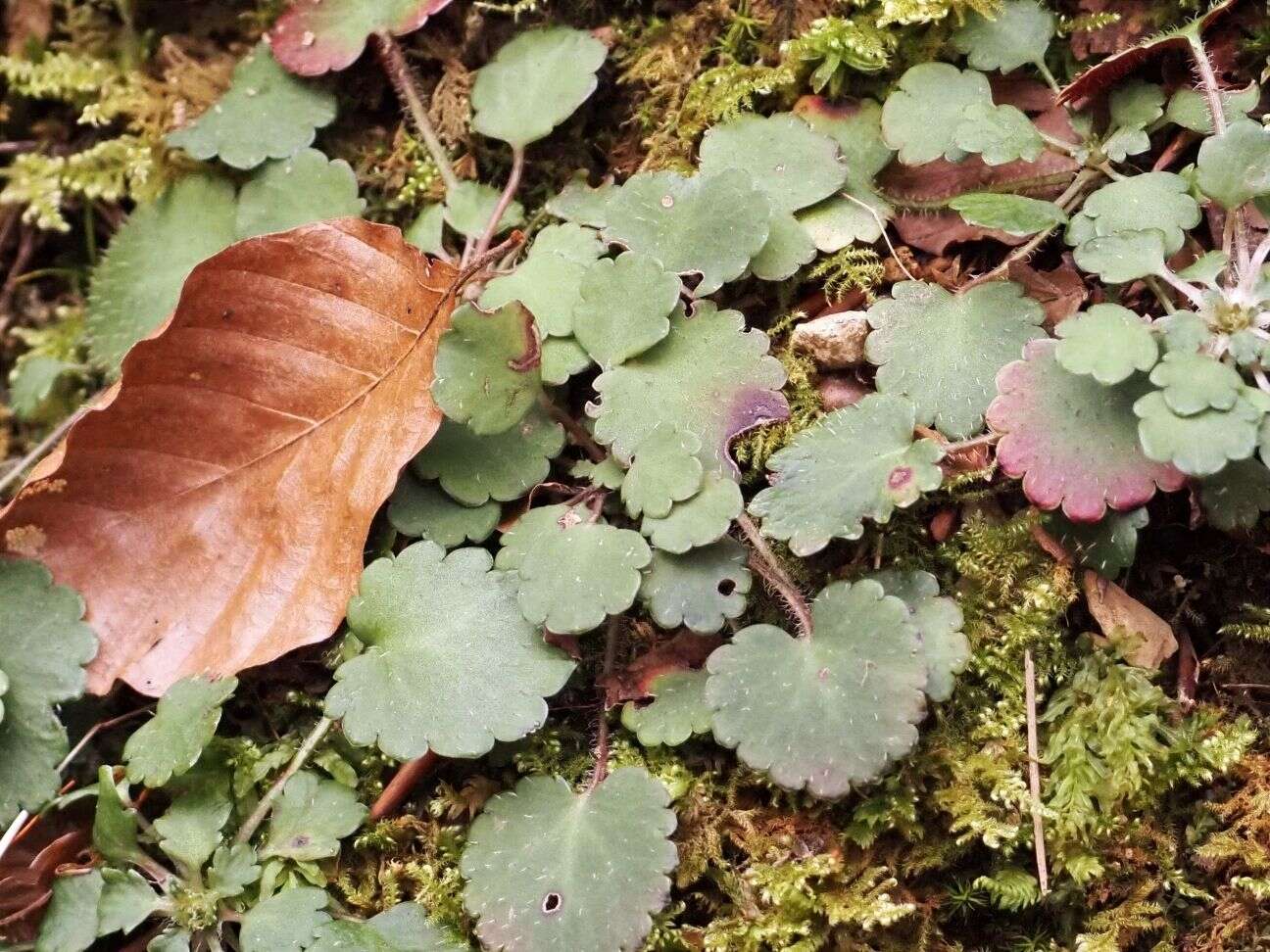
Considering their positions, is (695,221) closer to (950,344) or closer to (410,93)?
(950,344)

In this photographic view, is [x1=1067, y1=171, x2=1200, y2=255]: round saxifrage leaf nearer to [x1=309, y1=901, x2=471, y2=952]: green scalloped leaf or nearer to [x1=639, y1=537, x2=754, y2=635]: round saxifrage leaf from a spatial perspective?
[x1=639, y1=537, x2=754, y2=635]: round saxifrage leaf

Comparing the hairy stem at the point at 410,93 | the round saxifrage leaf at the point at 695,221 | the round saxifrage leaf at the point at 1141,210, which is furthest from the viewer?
the hairy stem at the point at 410,93

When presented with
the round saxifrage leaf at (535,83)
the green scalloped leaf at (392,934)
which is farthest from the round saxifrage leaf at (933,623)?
the round saxifrage leaf at (535,83)

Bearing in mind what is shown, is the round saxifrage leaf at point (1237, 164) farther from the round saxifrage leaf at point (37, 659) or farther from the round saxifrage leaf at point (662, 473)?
the round saxifrage leaf at point (37, 659)

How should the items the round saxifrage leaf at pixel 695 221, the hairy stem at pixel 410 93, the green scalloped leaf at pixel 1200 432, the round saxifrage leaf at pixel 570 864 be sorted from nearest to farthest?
the green scalloped leaf at pixel 1200 432 → the round saxifrage leaf at pixel 570 864 → the round saxifrage leaf at pixel 695 221 → the hairy stem at pixel 410 93

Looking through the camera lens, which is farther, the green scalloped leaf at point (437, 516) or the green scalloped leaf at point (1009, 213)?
the green scalloped leaf at point (437, 516)

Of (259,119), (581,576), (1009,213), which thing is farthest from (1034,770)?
(259,119)

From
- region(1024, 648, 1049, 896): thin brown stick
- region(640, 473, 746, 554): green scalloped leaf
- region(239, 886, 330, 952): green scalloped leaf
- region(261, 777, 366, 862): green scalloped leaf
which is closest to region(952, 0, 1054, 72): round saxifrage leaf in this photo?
region(640, 473, 746, 554): green scalloped leaf
